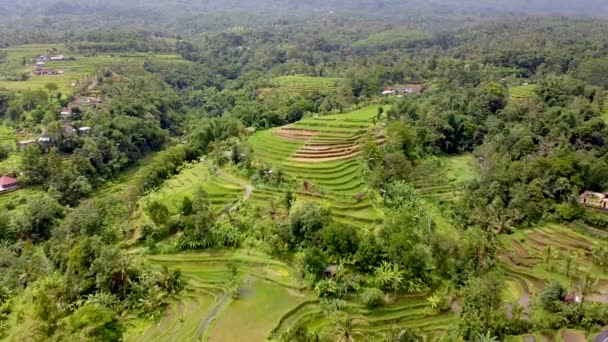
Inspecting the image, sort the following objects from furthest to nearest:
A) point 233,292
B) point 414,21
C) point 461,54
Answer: point 414,21 → point 461,54 → point 233,292

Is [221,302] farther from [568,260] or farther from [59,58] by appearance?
[59,58]

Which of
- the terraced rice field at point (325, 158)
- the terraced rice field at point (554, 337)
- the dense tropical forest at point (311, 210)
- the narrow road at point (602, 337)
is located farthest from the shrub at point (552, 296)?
the terraced rice field at point (325, 158)

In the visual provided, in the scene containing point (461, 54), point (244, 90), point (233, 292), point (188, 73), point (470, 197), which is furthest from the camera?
point (461, 54)

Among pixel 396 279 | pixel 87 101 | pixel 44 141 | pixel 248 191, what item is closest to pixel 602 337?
pixel 396 279

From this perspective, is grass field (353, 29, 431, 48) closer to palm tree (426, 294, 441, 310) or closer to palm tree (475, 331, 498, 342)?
palm tree (426, 294, 441, 310)

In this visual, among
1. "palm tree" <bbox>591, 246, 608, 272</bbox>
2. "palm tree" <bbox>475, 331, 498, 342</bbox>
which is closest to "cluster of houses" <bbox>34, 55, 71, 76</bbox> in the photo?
"palm tree" <bbox>475, 331, 498, 342</bbox>

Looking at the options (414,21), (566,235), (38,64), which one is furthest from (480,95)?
(414,21)

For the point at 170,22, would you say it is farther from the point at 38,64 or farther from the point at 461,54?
the point at 461,54

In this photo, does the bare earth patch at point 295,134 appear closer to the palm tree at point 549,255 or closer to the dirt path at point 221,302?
the dirt path at point 221,302
